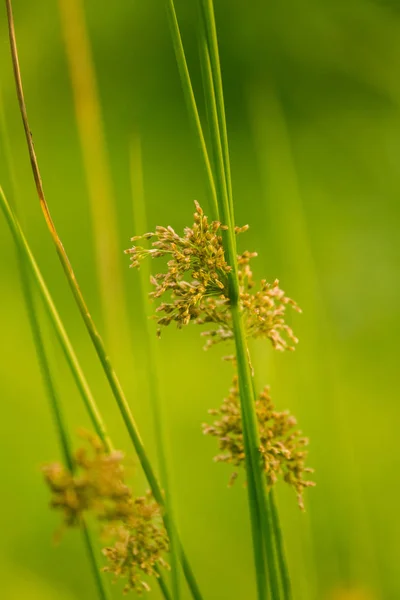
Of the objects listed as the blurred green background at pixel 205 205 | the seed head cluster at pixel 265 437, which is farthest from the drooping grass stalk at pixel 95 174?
the seed head cluster at pixel 265 437

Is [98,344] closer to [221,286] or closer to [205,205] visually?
[221,286]

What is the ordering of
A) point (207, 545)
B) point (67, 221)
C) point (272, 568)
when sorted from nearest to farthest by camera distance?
point (272, 568), point (207, 545), point (67, 221)

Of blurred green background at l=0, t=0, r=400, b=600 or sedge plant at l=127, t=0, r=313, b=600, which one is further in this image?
blurred green background at l=0, t=0, r=400, b=600

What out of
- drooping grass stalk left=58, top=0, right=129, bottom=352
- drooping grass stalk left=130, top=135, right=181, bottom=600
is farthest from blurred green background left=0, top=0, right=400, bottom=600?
drooping grass stalk left=130, top=135, right=181, bottom=600

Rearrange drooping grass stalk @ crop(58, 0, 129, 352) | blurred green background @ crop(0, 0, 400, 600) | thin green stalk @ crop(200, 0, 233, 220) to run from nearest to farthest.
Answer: thin green stalk @ crop(200, 0, 233, 220), drooping grass stalk @ crop(58, 0, 129, 352), blurred green background @ crop(0, 0, 400, 600)

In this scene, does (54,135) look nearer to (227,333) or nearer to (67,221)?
(67,221)

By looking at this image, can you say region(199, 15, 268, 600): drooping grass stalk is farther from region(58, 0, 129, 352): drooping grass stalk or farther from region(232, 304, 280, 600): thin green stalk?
region(58, 0, 129, 352): drooping grass stalk

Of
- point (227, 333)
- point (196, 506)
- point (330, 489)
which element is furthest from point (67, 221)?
point (227, 333)

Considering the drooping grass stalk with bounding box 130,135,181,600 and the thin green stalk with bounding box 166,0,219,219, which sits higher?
the thin green stalk with bounding box 166,0,219,219
